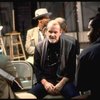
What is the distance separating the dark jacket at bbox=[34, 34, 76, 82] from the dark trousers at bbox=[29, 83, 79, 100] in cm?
8

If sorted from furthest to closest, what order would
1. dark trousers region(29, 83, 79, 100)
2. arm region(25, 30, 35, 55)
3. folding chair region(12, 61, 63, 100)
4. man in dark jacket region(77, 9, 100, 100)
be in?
arm region(25, 30, 35, 55)
folding chair region(12, 61, 63, 100)
dark trousers region(29, 83, 79, 100)
man in dark jacket region(77, 9, 100, 100)

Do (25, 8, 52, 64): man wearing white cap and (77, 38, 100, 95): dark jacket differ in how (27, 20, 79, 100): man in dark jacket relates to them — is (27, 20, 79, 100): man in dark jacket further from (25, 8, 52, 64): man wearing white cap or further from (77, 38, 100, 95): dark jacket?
(25, 8, 52, 64): man wearing white cap

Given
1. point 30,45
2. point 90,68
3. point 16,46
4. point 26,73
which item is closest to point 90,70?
point 90,68

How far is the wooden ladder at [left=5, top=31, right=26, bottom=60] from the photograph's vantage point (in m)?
8.60

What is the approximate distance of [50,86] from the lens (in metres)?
3.80

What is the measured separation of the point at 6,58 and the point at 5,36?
5811mm

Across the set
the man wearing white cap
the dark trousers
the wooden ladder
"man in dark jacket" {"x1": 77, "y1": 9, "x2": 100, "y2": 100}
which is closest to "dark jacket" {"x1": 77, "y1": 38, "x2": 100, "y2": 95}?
"man in dark jacket" {"x1": 77, "y1": 9, "x2": 100, "y2": 100}

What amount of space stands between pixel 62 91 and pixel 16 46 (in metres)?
5.10

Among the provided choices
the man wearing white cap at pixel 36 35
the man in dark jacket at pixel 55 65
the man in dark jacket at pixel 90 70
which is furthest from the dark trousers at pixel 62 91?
the man wearing white cap at pixel 36 35

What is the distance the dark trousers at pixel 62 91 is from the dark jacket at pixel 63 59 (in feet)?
0.25

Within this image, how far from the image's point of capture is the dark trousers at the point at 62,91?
378cm

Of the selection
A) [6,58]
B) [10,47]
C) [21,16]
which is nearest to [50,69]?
[6,58]

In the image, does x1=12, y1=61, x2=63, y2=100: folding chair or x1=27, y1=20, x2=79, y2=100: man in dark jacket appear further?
x1=12, y1=61, x2=63, y2=100: folding chair

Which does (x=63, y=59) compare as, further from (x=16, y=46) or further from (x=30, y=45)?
(x=16, y=46)
